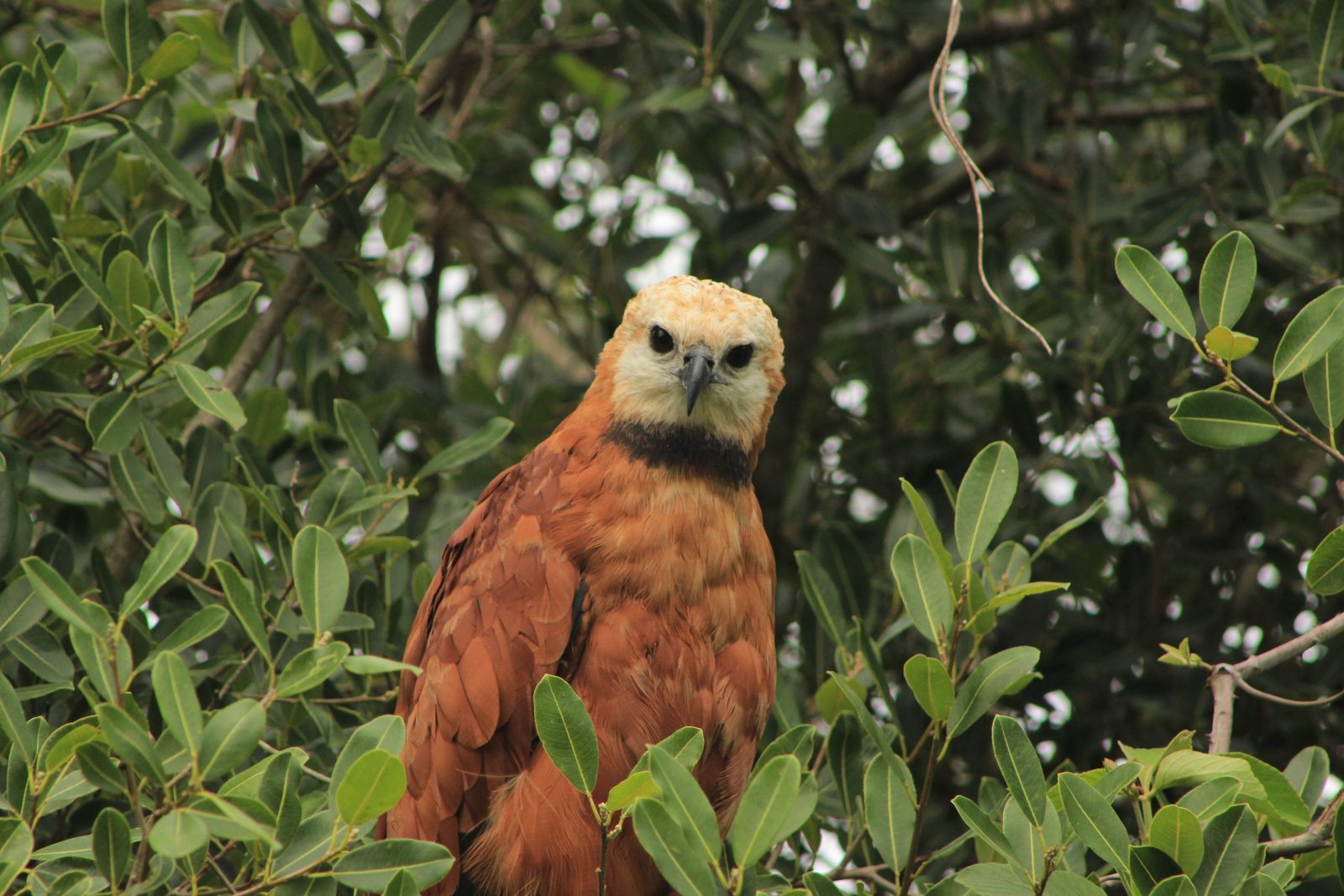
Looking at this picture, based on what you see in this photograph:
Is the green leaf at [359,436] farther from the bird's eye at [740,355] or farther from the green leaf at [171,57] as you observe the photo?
the bird's eye at [740,355]

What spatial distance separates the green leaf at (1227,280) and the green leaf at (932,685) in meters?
0.86

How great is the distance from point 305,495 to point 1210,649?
3072 mm

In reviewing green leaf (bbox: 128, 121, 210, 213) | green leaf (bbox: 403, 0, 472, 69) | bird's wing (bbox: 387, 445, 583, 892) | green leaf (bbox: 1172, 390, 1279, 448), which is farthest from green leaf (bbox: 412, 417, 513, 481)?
green leaf (bbox: 1172, 390, 1279, 448)

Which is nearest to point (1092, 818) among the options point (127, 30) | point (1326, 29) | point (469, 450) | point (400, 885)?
point (400, 885)

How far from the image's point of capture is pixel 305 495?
3961mm


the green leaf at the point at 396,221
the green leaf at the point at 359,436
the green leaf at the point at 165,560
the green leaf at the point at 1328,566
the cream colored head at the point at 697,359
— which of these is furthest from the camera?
the green leaf at the point at 396,221

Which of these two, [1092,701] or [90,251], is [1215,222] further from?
[90,251]

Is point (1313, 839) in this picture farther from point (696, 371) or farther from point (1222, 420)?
point (696, 371)

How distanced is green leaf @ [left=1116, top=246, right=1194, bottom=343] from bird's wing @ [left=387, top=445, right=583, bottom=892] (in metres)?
1.54

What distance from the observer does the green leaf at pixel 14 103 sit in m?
2.85

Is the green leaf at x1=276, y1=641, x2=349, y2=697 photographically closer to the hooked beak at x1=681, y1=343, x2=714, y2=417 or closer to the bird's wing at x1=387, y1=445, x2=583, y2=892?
the bird's wing at x1=387, y1=445, x2=583, y2=892

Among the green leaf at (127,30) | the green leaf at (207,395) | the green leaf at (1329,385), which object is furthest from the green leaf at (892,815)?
the green leaf at (127,30)

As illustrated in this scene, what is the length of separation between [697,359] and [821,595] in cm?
77

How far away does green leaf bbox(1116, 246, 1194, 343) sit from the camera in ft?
8.08
